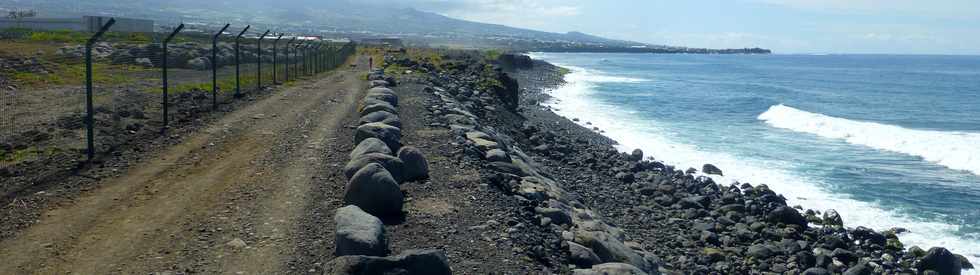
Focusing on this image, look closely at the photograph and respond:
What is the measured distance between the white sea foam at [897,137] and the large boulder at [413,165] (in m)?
22.3

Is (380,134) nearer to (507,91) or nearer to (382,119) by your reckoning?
(382,119)

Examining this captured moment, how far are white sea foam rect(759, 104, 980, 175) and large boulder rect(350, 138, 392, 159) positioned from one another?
22.8 metres

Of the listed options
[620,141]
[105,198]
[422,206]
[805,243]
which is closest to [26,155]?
[105,198]

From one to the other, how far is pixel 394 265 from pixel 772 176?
65.9 ft

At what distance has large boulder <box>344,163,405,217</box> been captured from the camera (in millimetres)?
9555

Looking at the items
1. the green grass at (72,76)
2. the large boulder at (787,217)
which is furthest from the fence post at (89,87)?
the large boulder at (787,217)

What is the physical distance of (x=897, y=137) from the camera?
117 ft

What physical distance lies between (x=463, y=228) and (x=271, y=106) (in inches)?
487

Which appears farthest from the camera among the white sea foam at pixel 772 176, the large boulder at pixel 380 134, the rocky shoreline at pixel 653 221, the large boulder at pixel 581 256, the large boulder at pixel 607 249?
the white sea foam at pixel 772 176

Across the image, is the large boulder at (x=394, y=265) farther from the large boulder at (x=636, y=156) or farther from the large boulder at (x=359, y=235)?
the large boulder at (x=636, y=156)

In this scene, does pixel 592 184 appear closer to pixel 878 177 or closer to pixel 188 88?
pixel 878 177

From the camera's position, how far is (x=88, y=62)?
11930 millimetres

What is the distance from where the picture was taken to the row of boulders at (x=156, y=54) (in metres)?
30.9

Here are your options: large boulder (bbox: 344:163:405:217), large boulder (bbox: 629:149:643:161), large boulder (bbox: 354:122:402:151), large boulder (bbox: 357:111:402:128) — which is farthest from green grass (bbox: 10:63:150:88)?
large boulder (bbox: 344:163:405:217)
